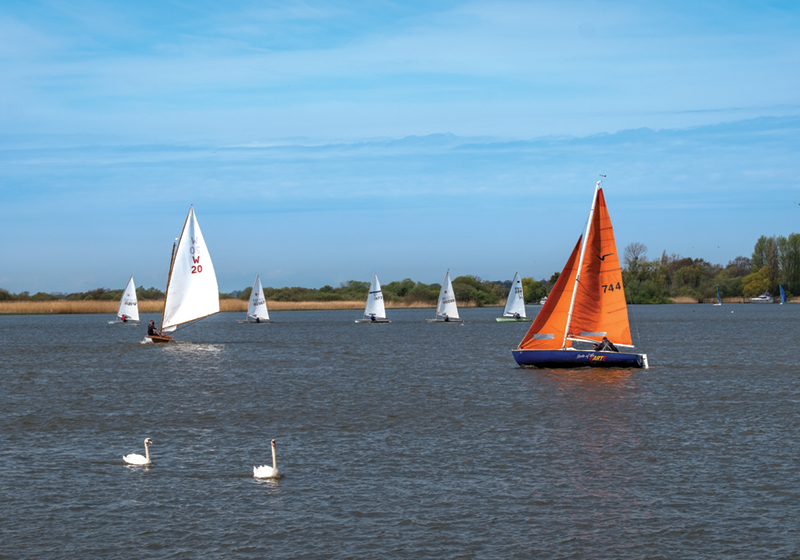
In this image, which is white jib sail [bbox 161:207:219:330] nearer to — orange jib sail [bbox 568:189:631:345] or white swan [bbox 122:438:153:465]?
→ orange jib sail [bbox 568:189:631:345]

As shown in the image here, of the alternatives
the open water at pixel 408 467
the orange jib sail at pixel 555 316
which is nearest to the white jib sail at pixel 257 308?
the open water at pixel 408 467

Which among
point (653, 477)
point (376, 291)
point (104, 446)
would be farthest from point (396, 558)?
point (376, 291)

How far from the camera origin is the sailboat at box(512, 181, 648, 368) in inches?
1674

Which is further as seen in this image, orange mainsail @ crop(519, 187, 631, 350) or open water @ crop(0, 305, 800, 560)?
orange mainsail @ crop(519, 187, 631, 350)

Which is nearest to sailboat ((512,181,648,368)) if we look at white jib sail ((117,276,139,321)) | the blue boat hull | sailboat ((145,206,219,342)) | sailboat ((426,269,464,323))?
the blue boat hull

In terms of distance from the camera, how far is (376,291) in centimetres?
11288

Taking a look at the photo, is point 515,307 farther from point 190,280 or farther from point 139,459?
point 139,459

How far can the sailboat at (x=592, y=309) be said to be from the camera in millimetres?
42531

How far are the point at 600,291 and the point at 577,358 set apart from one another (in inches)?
152

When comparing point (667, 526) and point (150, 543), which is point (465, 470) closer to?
point (667, 526)

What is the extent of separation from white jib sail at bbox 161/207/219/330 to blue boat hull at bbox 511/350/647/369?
87.6ft

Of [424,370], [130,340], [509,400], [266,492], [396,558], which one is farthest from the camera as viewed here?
[130,340]

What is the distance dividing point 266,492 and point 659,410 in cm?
1783

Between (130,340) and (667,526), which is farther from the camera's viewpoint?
(130,340)
